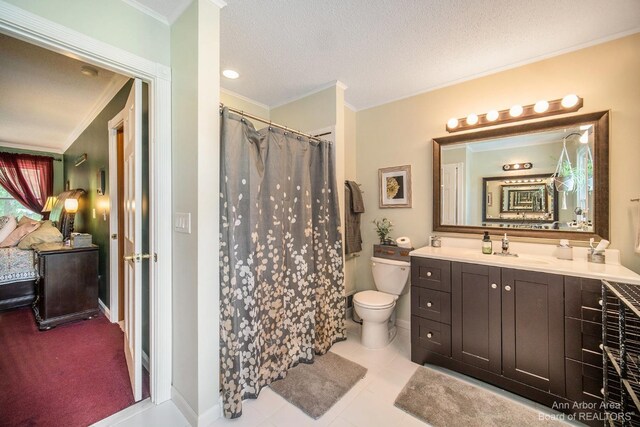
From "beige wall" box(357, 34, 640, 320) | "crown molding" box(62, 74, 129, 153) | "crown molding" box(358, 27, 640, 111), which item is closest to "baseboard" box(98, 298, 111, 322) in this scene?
"crown molding" box(62, 74, 129, 153)

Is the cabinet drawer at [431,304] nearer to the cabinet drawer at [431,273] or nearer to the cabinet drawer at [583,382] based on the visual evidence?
the cabinet drawer at [431,273]

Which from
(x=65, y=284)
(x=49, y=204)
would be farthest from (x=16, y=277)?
(x=49, y=204)

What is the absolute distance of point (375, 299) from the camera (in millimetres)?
2271

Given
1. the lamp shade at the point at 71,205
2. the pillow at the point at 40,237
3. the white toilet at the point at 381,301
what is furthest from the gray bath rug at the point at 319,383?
the lamp shade at the point at 71,205

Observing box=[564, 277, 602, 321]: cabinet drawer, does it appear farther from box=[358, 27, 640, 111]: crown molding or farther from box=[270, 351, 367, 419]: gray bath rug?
box=[358, 27, 640, 111]: crown molding

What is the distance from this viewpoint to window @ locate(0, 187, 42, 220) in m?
4.60

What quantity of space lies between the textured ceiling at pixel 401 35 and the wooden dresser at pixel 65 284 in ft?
8.59

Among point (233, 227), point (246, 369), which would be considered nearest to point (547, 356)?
point (246, 369)

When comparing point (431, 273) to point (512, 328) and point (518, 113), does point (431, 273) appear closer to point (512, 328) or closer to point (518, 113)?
point (512, 328)

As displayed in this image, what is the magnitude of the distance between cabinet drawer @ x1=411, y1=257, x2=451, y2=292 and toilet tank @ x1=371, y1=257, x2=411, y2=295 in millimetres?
344

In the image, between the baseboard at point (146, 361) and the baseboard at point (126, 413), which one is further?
the baseboard at point (146, 361)

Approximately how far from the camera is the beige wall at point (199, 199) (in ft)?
4.59

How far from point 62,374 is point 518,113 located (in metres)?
4.07

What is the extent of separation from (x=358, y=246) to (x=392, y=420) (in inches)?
61.8
